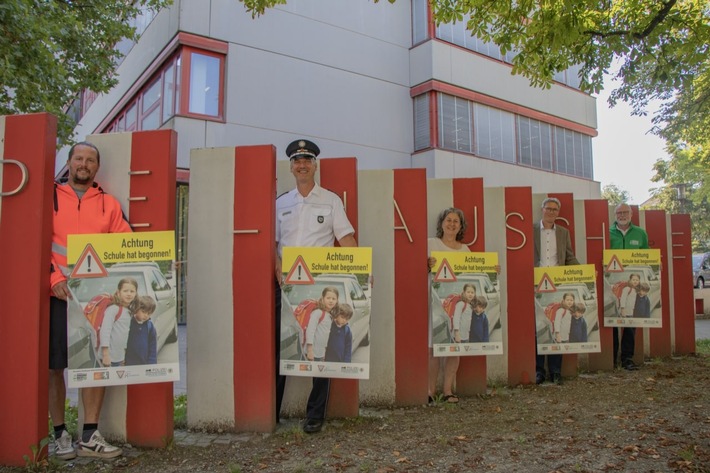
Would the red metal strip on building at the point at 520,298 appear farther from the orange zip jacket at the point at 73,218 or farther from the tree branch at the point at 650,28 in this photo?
the orange zip jacket at the point at 73,218

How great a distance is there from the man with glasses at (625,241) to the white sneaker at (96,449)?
5722 mm

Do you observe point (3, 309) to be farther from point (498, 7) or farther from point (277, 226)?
point (498, 7)

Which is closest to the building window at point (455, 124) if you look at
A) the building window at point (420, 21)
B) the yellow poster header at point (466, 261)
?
the building window at point (420, 21)

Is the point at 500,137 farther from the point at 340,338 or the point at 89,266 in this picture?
the point at 89,266

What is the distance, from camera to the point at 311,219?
13.8 feet

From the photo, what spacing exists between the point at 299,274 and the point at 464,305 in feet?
5.59

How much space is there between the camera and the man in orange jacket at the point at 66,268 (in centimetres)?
344

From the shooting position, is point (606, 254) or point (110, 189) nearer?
point (110, 189)

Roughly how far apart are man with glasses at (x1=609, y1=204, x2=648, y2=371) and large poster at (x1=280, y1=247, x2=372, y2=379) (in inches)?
164

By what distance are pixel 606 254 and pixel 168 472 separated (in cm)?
536

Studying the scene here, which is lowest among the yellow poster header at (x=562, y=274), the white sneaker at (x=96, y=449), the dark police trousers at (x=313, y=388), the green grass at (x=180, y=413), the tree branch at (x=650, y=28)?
the green grass at (x=180, y=413)

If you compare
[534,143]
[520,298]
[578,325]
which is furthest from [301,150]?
[534,143]

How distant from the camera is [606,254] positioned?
6.48m

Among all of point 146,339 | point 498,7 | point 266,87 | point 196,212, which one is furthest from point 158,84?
point 146,339
